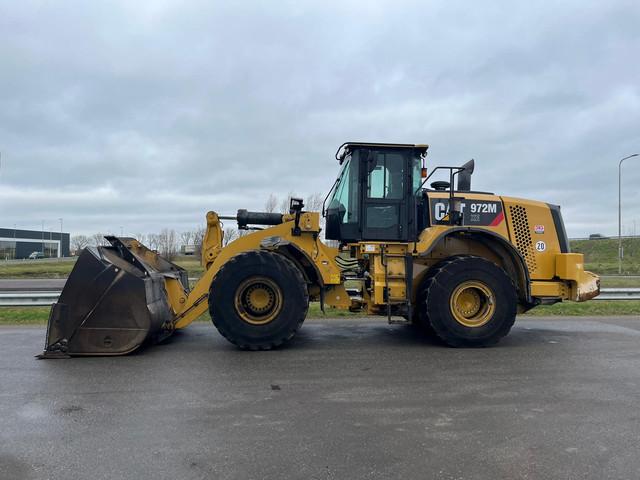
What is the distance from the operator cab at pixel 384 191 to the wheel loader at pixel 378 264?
0.02 m

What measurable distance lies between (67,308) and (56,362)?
0.65 m

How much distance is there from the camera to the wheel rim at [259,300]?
6.61 metres

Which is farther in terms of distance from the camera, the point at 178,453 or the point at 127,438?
the point at 127,438

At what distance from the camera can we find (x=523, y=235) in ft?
24.3

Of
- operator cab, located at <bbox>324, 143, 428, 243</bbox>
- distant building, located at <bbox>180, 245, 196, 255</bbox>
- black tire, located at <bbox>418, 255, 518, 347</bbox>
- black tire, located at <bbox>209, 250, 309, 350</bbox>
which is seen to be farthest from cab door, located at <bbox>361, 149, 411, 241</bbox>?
distant building, located at <bbox>180, 245, 196, 255</bbox>

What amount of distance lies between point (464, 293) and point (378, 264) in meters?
1.31

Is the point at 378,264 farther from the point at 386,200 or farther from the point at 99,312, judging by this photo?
the point at 99,312

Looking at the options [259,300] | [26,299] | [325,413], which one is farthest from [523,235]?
[26,299]

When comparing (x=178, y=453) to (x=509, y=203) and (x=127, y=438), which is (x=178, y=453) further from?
(x=509, y=203)

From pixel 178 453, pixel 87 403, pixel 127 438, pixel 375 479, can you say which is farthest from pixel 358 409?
pixel 87 403

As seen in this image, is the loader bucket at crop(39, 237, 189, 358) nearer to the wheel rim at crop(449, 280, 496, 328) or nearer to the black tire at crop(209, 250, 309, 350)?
the black tire at crop(209, 250, 309, 350)

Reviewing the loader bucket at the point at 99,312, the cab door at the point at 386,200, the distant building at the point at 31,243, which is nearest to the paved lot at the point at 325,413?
the loader bucket at the point at 99,312

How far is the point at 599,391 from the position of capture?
188 inches

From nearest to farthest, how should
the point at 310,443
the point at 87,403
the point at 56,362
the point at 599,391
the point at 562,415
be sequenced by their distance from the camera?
1. the point at 310,443
2. the point at 562,415
3. the point at 87,403
4. the point at 599,391
5. the point at 56,362
